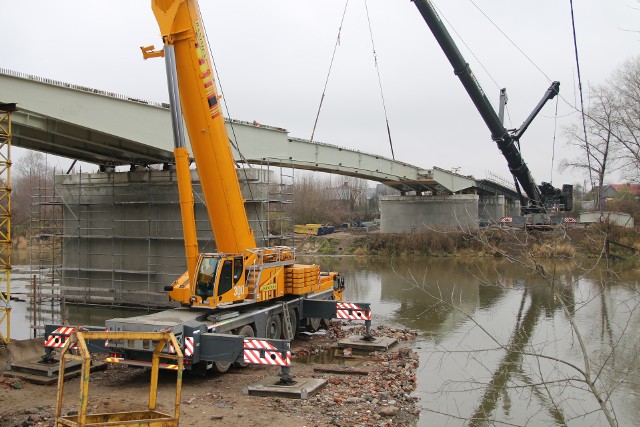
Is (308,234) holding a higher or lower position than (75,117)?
lower

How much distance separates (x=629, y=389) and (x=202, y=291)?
28.1 feet

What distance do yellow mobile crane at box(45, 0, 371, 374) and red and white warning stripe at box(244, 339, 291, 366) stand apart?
2cm

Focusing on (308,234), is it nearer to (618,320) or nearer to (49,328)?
(618,320)

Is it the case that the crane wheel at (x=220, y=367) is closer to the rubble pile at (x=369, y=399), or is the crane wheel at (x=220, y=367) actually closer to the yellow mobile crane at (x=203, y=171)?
the yellow mobile crane at (x=203, y=171)

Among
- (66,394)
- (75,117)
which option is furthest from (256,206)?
(66,394)

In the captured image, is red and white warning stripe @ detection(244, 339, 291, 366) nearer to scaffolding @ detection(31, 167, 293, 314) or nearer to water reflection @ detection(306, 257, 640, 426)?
water reflection @ detection(306, 257, 640, 426)

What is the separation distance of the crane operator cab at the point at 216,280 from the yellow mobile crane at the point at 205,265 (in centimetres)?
2

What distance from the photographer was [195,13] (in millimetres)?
12531

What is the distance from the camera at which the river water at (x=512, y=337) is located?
7.05m

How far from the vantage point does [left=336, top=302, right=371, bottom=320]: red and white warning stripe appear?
14.8 m

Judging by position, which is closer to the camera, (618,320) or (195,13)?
(195,13)

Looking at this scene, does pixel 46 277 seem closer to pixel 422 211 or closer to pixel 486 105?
pixel 486 105

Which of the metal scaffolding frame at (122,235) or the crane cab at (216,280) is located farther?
the metal scaffolding frame at (122,235)

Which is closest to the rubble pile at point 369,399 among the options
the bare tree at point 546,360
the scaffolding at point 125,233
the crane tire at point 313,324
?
the bare tree at point 546,360
